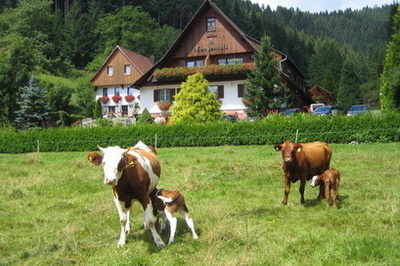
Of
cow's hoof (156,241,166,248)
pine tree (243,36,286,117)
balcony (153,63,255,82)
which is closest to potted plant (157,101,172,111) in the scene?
balcony (153,63,255,82)

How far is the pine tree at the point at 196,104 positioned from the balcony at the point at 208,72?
686cm

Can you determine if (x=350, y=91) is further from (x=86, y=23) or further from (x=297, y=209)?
(x=86, y=23)

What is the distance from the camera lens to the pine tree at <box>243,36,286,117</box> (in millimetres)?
32750

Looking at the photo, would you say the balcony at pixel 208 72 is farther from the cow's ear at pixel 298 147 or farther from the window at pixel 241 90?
the cow's ear at pixel 298 147

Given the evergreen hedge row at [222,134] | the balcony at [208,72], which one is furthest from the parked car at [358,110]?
the evergreen hedge row at [222,134]

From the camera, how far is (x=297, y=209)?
862 cm

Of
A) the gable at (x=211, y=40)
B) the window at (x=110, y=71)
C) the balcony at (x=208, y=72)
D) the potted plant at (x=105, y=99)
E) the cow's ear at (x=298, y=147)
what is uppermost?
the gable at (x=211, y=40)

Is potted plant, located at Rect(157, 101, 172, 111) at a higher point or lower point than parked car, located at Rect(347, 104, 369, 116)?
higher

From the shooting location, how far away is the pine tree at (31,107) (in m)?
41.0

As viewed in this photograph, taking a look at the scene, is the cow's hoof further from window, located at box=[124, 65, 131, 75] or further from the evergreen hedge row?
window, located at box=[124, 65, 131, 75]

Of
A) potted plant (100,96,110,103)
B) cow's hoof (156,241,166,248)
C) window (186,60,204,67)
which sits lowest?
cow's hoof (156,241,166,248)

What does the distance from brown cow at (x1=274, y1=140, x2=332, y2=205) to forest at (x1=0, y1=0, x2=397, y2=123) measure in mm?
36346

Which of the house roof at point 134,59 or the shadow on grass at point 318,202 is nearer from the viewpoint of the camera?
the shadow on grass at point 318,202

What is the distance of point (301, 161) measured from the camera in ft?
30.4
